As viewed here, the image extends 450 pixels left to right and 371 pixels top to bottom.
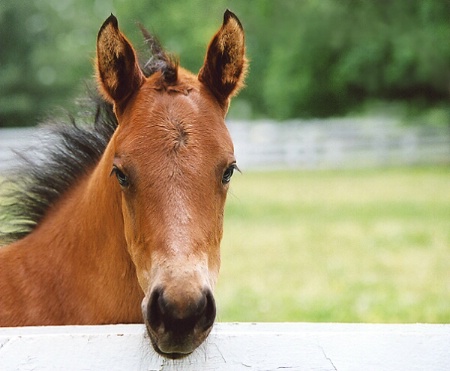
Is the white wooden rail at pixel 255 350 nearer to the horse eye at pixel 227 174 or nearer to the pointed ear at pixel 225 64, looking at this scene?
the horse eye at pixel 227 174

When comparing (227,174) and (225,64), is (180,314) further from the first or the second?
(225,64)

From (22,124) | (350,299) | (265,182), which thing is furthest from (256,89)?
(350,299)

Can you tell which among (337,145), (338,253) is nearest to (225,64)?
(338,253)

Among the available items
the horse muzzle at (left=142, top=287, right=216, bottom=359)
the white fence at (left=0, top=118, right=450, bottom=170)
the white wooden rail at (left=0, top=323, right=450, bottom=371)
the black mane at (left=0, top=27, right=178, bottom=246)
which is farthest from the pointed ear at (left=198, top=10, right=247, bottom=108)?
the white fence at (left=0, top=118, right=450, bottom=170)

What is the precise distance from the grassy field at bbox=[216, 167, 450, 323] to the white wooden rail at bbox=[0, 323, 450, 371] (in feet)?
4.04

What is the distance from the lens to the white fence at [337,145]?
879 inches

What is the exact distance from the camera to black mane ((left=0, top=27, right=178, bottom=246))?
3.04 meters

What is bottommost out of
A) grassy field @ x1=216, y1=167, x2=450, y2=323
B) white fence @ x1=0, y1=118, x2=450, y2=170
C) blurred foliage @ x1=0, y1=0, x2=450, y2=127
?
white fence @ x1=0, y1=118, x2=450, y2=170

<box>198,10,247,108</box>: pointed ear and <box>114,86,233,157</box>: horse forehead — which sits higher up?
<box>198,10,247,108</box>: pointed ear

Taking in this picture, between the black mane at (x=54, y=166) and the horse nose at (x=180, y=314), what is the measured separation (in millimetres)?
1246

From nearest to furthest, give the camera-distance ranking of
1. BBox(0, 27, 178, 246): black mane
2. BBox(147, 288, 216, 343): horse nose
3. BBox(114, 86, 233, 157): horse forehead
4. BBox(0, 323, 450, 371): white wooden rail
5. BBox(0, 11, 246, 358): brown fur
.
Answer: BBox(0, 323, 450, 371): white wooden rail
BBox(147, 288, 216, 343): horse nose
BBox(0, 11, 246, 358): brown fur
BBox(114, 86, 233, 157): horse forehead
BBox(0, 27, 178, 246): black mane

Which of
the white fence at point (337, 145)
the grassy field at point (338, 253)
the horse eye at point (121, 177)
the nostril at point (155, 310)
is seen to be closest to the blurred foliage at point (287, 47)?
the white fence at point (337, 145)

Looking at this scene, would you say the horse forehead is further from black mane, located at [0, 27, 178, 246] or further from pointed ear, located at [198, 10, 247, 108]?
black mane, located at [0, 27, 178, 246]

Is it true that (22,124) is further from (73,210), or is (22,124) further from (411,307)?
(73,210)
